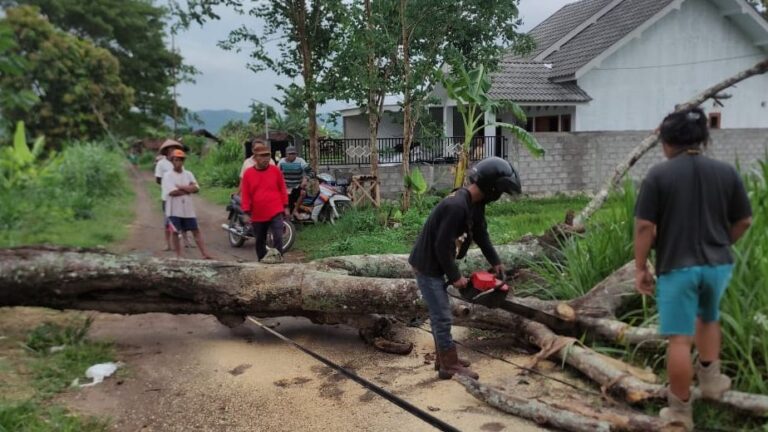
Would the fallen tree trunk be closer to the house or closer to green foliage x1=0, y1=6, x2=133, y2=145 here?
the house

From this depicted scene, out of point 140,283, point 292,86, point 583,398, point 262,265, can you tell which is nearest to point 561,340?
point 583,398

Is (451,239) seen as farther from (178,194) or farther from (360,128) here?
(360,128)

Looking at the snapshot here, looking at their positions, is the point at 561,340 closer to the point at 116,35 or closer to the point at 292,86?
the point at 292,86

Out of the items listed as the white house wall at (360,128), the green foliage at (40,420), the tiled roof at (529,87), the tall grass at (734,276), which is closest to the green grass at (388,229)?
the tall grass at (734,276)

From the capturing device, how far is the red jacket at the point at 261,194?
7.16 m

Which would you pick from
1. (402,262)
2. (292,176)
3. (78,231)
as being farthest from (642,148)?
(78,231)

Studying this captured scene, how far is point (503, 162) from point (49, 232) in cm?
961

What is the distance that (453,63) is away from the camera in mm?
10672

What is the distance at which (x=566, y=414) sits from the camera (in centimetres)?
346

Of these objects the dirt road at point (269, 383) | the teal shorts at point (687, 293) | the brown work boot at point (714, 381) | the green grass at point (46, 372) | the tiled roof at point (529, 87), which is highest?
the tiled roof at point (529, 87)

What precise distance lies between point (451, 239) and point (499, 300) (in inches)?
25.4

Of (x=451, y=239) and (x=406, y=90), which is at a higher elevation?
(x=406, y=90)

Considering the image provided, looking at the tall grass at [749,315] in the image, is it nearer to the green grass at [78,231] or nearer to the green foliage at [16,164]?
the green grass at [78,231]

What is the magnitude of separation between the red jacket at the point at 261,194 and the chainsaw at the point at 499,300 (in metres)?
3.62
